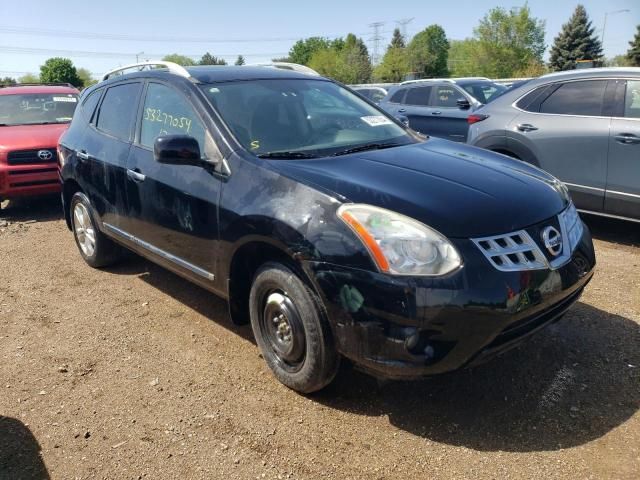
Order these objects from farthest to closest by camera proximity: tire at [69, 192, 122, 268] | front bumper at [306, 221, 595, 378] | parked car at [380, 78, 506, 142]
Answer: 1. parked car at [380, 78, 506, 142]
2. tire at [69, 192, 122, 268]
3. front bumper at [306, 221, 595, 378]

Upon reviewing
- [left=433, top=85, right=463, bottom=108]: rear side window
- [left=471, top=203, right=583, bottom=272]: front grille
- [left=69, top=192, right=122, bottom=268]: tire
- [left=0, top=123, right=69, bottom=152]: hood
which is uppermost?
[left=433, top=85, right=463, bottom=108]: rear side window

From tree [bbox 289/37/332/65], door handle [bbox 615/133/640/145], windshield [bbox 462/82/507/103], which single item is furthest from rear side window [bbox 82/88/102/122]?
tree [bbox 289/37/332/65]

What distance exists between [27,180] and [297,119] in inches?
212

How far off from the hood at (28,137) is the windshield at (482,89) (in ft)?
23.9

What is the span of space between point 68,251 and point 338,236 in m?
4.52

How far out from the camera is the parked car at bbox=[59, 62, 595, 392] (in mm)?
2481

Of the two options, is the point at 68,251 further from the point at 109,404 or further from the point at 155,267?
the point at 109,404

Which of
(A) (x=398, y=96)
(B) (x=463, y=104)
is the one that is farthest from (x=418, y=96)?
(B) (x=463, y=104)

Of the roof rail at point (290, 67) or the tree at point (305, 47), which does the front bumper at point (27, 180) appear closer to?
the roof rail at point (290, 67)

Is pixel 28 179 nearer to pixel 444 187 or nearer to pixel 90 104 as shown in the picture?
pixel 90 104

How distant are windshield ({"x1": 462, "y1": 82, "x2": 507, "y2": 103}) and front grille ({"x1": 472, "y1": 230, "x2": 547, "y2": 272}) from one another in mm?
8609

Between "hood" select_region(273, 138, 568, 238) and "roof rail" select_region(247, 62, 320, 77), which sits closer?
"hood" select_region(273, 138, 568, 238)

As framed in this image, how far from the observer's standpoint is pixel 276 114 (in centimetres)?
364

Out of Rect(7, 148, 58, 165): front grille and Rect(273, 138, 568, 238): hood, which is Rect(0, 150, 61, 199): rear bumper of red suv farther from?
Rect(273, 138, 568, 238): hood
